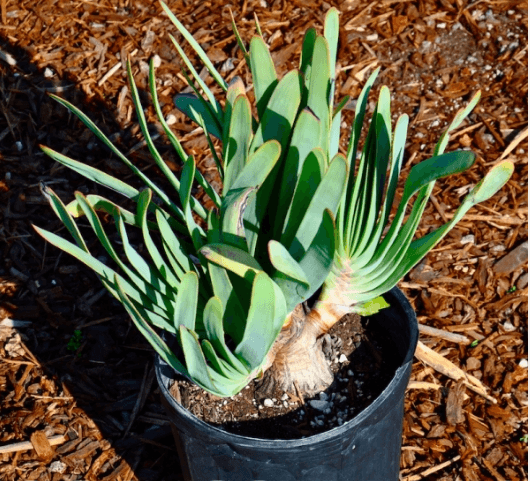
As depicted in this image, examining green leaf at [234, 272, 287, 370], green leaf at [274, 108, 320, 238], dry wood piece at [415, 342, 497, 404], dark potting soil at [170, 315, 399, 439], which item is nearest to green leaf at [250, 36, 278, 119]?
green leaf at [274, 108, 320, 238]

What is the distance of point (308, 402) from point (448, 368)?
0.62 metres

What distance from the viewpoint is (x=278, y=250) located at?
0.96m

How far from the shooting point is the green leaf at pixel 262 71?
44.2 inches

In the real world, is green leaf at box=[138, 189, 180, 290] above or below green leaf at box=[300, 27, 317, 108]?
below

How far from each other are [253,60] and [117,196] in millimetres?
1223

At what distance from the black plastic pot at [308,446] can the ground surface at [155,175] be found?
450 millimetres

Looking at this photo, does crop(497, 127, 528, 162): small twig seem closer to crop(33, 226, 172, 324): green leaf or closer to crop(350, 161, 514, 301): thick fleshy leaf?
crop(350, 161, 514, 301): thick fleshy leaf

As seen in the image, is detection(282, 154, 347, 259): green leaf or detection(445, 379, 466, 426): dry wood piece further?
detection(445, 379, 466, 426): dry wood piece

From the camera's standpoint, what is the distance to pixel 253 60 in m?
1.14

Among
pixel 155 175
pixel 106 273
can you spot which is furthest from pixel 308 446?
pixel 155 175

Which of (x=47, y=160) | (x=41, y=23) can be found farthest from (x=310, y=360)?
(x=41, y=23)

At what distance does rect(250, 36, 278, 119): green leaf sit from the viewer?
3.68ft

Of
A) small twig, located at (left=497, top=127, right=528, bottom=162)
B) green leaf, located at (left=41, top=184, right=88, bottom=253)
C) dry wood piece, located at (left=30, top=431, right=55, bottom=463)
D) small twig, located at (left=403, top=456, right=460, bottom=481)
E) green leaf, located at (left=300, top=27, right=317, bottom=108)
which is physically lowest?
small twig, located at (left=403, top=456, right=460, bottom=481)

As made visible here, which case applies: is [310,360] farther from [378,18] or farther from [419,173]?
[378,18]
